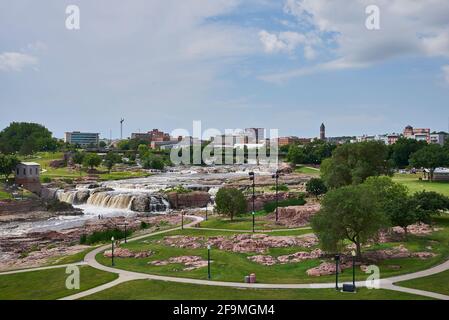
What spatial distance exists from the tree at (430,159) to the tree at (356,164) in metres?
25.4

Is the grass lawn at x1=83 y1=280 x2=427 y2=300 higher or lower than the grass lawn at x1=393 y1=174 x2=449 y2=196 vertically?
lower

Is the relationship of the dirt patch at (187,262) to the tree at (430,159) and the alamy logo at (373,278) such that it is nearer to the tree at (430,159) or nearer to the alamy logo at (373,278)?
the alamy logo at (373,278)

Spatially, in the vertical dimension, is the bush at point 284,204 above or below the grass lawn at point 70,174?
below

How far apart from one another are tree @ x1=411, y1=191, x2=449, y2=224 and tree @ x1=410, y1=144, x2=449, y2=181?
2162 inches

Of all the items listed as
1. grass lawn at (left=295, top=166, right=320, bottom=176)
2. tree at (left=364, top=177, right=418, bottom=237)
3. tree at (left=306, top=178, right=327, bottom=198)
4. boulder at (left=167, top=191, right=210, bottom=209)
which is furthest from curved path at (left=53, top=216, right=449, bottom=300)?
grass lawn at (left=295, top=166, right=320, bottom=176)

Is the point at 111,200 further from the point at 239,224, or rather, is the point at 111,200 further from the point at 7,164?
the point at 239,224

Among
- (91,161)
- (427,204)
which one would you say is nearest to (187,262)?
(427,204)

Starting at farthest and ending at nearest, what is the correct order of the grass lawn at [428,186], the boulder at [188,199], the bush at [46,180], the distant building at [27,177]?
the bush at [46,180] < the distant building at [27,177] < the boulder at [188,199] < the grass lawn at [428,186]

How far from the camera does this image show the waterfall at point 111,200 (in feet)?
307

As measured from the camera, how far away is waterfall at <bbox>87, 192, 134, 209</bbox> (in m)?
93.4

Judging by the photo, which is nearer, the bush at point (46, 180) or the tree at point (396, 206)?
the tree at point (396, 206)

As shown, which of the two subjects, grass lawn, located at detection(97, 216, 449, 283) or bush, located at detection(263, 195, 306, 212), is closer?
grass lawn, located at detection(97, 216, 449, 283)

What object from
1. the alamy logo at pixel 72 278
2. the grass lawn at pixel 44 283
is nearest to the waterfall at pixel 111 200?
the grass lawn at pixel 44 283

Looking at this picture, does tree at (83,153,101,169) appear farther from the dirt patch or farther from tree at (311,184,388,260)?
tree at (311,184,388,260)
